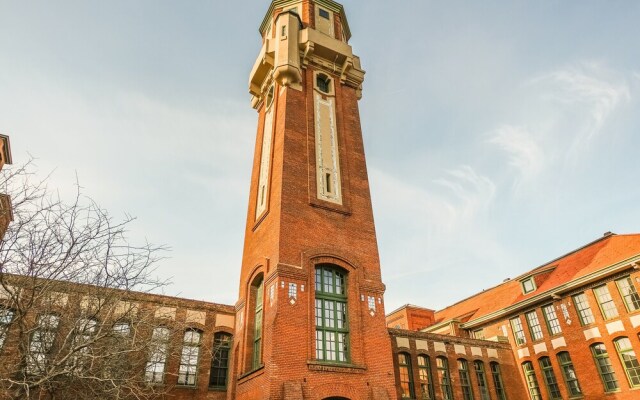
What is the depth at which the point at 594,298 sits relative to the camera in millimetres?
23875

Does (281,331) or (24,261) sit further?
(281,331)

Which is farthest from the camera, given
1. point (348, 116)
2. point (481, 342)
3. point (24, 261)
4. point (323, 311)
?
point (481, 342)

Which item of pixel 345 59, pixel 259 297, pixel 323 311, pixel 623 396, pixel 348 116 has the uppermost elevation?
pixel 345 59

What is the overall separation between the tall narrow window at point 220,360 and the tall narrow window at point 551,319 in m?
18.8

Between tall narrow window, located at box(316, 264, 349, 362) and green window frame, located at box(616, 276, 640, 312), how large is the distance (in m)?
15.6

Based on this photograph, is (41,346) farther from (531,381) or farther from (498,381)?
(531,381)

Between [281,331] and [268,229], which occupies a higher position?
[268,229]

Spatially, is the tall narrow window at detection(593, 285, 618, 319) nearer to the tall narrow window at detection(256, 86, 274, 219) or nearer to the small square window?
the small square window

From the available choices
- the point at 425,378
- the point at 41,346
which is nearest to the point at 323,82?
the point at 425,378

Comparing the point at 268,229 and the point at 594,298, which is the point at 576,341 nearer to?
the point at 594,298

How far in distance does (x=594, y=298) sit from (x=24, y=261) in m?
26.3

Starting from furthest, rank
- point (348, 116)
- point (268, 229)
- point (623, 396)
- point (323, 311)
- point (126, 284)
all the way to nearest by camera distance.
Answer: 1. point (348, 116)
2. point (623, 396)
3. point (268, 229)
4. point (323, 311)
5. point (126, 284)

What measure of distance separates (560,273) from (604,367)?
247 inches

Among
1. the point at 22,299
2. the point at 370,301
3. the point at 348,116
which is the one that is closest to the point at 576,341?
the point at 370,301
